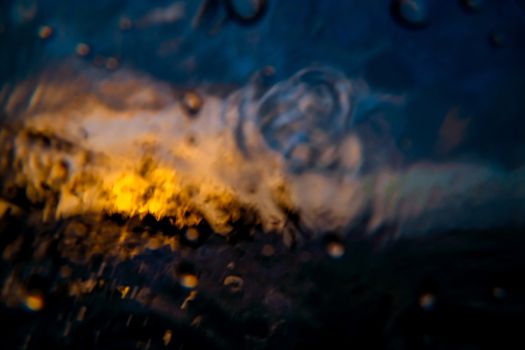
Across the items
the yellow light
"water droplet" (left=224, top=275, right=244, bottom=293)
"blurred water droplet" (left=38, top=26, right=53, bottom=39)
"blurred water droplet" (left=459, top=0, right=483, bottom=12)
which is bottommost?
the yellow light

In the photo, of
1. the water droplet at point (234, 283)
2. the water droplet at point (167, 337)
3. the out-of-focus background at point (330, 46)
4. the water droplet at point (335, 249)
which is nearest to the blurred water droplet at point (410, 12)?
the out-of-focus background at point (330, 46)

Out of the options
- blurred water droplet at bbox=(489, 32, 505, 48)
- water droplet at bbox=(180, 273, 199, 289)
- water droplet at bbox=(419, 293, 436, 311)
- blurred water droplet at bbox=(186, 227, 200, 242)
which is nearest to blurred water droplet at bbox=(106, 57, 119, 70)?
blurred water droplet at bbox=(186, 227, 200, 242)

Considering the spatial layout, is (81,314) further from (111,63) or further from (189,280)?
(111,63)

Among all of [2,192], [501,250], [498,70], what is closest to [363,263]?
[501,250]

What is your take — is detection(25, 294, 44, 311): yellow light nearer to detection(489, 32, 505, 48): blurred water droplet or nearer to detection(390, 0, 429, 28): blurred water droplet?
detection(390, 0, 429, 28): blurred water droplet

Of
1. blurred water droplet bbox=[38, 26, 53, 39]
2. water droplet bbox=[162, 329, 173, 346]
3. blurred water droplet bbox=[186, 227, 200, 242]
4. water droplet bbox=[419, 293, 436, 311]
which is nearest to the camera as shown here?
blurred water droplet bbox=[38, 26, 53, 39]

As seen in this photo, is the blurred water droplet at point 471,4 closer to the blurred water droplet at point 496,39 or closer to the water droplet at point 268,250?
the blurred water droplet at point 496,39

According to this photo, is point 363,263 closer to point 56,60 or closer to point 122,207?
point 122,207
